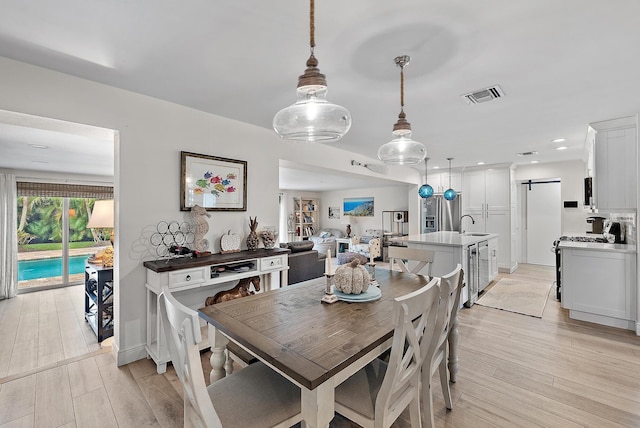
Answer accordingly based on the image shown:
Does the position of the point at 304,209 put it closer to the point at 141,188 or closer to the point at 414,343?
the point at 141,188

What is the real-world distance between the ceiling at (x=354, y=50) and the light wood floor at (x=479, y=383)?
235 cm

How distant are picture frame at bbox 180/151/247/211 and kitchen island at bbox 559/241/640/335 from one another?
3926 millimetres

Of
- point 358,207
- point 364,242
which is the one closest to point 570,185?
point 364,242

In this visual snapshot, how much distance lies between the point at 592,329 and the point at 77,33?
206 inches

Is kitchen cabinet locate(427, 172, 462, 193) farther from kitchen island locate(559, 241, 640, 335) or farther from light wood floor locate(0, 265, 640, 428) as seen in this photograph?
light wood floor locate(0, 265, 640, 428)

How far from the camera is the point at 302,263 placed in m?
4.78

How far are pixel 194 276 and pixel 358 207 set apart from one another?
7.47 meters

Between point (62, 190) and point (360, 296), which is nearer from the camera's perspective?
point (360, 296)

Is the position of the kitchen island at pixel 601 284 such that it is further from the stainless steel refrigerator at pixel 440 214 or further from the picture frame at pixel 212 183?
the picture frame at pixel 212 183

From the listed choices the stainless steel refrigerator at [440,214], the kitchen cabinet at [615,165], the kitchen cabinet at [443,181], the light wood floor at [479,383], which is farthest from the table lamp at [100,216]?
the kitchen cabinet at [443,181]

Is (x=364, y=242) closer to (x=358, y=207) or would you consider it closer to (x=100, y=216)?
(x=358, y=207)

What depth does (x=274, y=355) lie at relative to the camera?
1.16m

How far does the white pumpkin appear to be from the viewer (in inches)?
73.6

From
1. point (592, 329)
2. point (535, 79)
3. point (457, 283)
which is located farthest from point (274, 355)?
point (592, 329)
